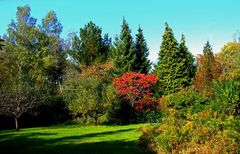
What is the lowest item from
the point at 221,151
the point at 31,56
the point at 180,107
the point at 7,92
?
the point at 221,151

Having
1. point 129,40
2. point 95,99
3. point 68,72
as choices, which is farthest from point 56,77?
point 95,99

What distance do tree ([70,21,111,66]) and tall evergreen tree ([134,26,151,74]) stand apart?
461 cm

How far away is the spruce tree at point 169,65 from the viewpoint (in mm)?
39312

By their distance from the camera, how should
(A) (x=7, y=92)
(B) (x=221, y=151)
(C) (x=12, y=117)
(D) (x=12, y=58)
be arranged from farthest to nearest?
1. (D) (x=12, y=58)
2. (C) (x=12, y=117)
3. (A) (x=7, y=92)
4. (B) (x=221, y=151)

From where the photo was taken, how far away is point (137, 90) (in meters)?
31.3

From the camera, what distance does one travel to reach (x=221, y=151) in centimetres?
1182

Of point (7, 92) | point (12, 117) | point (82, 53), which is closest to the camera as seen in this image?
Answer: point (7, 92)

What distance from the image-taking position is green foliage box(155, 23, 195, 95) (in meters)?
39.3

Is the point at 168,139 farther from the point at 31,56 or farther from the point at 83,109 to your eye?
the point at 31,56

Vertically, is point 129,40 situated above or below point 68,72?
above

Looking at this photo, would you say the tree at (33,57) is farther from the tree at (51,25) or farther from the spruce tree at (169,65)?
the spruce tree at (169,65)

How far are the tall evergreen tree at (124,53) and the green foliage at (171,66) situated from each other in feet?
11.1

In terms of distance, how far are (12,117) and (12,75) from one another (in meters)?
8.39

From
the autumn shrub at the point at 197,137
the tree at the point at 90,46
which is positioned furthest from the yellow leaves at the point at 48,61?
the autumn shrub at the point at 197,137
